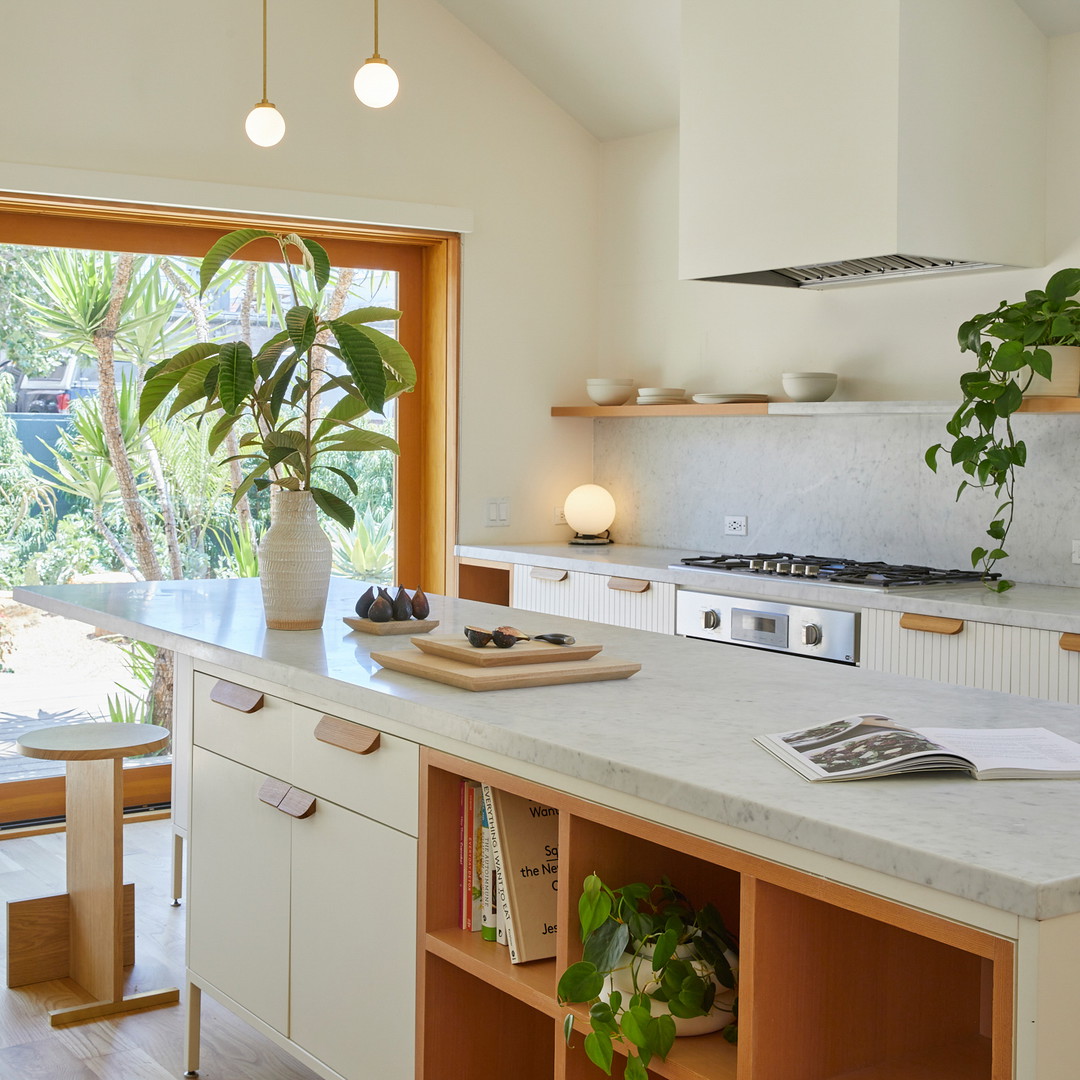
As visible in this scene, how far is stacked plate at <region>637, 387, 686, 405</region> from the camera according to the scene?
5027 millimetres

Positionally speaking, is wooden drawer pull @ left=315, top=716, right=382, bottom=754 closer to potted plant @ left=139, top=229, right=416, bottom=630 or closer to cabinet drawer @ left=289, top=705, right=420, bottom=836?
cabinet drawer @ left=289, top=705, right=420, bottom=836

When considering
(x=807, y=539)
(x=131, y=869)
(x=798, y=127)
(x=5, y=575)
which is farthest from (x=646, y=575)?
(x=5, y=575)

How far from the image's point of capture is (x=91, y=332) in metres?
4.68

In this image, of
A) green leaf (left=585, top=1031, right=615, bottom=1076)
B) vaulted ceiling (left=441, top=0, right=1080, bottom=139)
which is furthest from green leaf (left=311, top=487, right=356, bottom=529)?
vaulted ceiling (left=441, top=0, right=1080, bottom=139)

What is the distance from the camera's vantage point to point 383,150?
4949mm

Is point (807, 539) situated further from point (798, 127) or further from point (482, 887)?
point (482, 887)

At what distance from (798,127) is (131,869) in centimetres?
314

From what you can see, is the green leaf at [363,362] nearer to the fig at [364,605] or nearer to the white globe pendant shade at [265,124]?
the fig at [364,605]

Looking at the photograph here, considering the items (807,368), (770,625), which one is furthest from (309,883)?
(807,368)

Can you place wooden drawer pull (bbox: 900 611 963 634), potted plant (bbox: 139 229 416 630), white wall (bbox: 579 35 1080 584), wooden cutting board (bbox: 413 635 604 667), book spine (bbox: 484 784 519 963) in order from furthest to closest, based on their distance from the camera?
white wall (bbox: 579 35 1080 584) < wooden drawer pull (bbox: 900 611 963 634) < potted plant (bbox: 139 229 416 630) < wooden cutting board (bbox: 413 635 604 667) < book spine (bbox: 484 784 519 963)

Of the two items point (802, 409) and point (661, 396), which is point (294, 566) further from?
point (661, 396)

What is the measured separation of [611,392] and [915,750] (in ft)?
12.8

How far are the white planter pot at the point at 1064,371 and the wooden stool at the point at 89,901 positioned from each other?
2.61 metres

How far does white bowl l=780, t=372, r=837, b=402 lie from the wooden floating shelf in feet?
0.19
